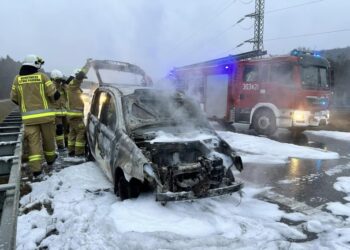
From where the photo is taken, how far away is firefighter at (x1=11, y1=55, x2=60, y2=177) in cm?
634

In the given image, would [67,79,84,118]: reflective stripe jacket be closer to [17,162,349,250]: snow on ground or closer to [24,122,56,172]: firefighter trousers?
[24,122,56,172]: firefighter trousers

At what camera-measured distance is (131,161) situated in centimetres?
475

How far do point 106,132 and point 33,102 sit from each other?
143cm

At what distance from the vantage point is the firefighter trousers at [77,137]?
8.14 m

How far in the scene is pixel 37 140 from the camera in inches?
253

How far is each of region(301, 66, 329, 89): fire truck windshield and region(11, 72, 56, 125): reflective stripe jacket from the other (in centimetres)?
893

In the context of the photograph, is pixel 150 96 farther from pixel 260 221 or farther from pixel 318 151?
pixel 318 151

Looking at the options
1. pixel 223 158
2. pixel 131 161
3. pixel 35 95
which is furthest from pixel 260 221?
pixel 35 95

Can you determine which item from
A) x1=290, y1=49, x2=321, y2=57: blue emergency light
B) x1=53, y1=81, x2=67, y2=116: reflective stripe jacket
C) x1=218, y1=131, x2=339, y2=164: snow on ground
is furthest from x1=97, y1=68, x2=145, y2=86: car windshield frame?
x1=290, y1=49, x2=321, y2=57: blue emergency light

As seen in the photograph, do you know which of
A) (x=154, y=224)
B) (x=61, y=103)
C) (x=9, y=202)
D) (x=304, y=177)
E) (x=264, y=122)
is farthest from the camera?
(x=264, y=122)

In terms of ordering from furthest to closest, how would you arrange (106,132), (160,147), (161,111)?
(161,111), (106,132), (160,147)

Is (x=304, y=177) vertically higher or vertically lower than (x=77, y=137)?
lower

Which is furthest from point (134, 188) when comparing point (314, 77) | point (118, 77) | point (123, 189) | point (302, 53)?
point (314, 77)

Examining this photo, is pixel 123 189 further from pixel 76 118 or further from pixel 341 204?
pixel 76 118
